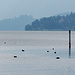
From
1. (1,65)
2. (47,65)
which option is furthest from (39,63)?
(1,65)

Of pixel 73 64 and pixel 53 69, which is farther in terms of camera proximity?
pixel 73 64

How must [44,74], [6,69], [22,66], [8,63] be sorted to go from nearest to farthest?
[44,74] < [6,69] < [22,66] < [8,63]

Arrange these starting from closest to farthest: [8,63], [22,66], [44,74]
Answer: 1. [44,74]
2. [22,66]
3. [8,63]

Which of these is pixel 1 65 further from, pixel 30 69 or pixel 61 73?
pixel 61 73

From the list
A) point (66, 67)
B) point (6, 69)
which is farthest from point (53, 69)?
point (6, 69)

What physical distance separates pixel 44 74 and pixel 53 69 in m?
5.36

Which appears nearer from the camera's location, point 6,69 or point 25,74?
point 25,74

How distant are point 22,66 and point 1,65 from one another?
3554mm

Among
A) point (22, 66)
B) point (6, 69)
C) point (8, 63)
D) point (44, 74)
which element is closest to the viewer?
point (44, 74)

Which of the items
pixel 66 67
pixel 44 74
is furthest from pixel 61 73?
pixel 66 67

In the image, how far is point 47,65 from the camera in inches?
2352

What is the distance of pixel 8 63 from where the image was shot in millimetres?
62281

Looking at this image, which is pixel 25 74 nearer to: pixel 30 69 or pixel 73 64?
pixel 30 69

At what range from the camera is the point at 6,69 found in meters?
54.7
